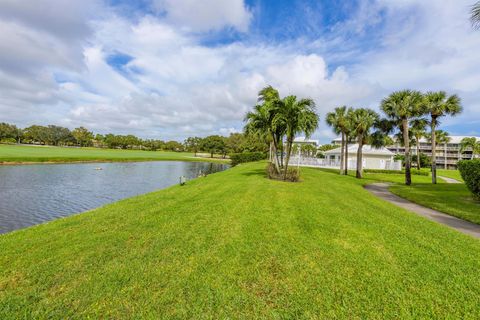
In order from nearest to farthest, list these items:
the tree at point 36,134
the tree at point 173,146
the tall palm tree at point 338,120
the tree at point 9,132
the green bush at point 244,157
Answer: the tall palm tree at point 338,120 < the green bush at point 244,157 < the tree at point 9,132 < the tree at point 36,134 < the tree at point 173,146

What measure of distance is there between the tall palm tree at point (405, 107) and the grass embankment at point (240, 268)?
15301 mm

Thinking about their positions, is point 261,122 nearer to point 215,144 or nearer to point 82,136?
point 215,144

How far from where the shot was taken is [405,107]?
66.4ft

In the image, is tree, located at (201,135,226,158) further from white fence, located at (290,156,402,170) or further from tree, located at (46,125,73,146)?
tree, located at (46,125,73,146)

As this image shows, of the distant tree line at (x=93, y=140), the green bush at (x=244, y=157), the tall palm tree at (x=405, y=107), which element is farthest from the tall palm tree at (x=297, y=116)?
the distant tree line at (x=93, y=140)

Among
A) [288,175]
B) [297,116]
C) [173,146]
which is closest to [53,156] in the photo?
[288,175]

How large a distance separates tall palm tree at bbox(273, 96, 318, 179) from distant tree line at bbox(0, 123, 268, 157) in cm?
7128

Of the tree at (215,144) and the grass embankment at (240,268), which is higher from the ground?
the tree at (215,144)

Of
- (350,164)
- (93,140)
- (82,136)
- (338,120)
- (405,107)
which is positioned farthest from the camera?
(93,140)

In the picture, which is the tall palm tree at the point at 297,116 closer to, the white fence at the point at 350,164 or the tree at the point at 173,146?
the white fence at the point at 350,164

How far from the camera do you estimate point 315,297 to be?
149 inches

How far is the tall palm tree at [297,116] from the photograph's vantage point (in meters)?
15.2

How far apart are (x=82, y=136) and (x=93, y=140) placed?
9175 mm

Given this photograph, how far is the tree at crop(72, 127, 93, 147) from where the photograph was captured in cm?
12625
